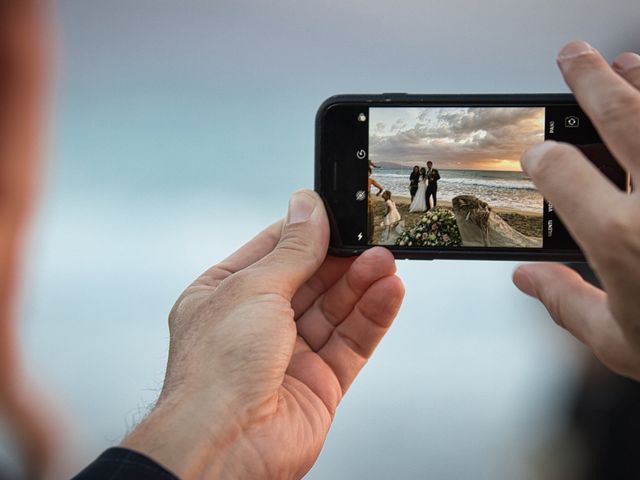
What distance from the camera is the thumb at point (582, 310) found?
21.4 inches

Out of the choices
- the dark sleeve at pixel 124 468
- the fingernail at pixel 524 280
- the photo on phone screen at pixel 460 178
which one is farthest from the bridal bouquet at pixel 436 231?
the dark sleeve at pixel 124 468

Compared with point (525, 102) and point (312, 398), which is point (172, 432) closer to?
point (312, 398)

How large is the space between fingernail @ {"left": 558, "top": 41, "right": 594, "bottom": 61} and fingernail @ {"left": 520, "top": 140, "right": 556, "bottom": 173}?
0.08 meters

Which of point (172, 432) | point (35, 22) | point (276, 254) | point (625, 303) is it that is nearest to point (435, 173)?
point (276, 254)

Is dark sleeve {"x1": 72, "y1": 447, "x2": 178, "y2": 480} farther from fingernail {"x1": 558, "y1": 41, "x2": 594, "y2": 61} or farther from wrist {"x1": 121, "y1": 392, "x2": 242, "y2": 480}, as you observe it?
fingernail {"x1": 558, "y1": 41, "x2": 594, "y2": 61}

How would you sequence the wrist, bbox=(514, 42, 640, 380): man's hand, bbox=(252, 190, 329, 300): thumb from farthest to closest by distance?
1. bbox=(252, 190, 329, 300): thumb
2. the wrist
3. bbox=(514, 42, 640, 380): man's hand

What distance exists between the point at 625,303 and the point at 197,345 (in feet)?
1.40

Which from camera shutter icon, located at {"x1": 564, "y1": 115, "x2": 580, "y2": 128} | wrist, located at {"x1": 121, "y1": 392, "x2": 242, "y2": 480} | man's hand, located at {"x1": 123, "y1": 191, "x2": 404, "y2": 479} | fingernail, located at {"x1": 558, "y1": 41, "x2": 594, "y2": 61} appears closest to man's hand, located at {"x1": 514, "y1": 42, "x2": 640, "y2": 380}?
fingernail, located at {"x1": 558, "y1": 41, "x2": 594, "y2": 61}

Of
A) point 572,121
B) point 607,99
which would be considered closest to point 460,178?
point 572,121

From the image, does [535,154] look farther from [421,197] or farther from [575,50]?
[421,197]

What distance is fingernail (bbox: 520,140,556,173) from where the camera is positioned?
1.80 ft

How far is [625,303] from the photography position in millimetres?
494

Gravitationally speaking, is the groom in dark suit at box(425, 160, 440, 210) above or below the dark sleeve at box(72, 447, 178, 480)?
above

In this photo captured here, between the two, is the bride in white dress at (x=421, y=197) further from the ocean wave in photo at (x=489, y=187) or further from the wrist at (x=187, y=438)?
the wrist at (x=187, y=438)
